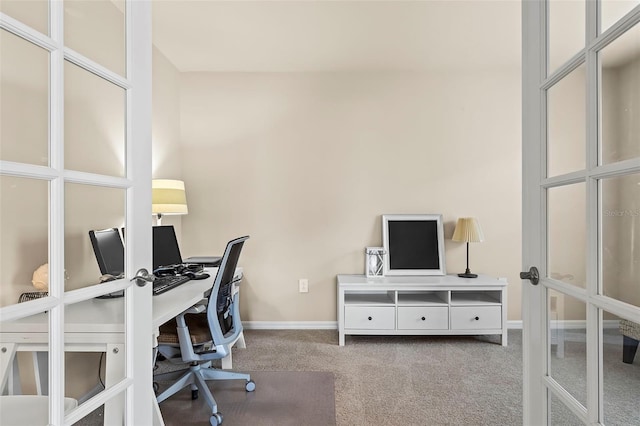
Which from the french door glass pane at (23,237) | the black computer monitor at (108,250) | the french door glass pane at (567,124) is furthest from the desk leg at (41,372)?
the french door glass pane at (567,124)

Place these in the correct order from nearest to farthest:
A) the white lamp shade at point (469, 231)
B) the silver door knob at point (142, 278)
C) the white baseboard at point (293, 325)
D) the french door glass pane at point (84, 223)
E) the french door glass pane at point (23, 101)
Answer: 1. the french door glass pane at point (23, 101)
2. the french door glass pane at point (84, 223)
3. the silver door knob at point (142, 278)
4. the white lamp shade at point (469, 231)
5. the white baseboard at point (293, 325)

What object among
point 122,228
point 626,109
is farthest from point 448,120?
point 122,228

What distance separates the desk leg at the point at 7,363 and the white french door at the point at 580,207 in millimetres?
1273

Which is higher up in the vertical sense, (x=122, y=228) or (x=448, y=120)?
(x=448, y=120)

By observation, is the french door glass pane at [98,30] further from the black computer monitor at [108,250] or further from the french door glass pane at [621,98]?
the french door glass pane at [621,98]

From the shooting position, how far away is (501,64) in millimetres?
3551

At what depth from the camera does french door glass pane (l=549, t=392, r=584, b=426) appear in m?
0.98

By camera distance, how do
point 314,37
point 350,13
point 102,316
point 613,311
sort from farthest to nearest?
point 314,37 → point 350,13 → point 102,316 → point 613,311

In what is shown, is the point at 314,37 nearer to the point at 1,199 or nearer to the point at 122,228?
the point at 122,228

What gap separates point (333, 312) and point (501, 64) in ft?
9.66

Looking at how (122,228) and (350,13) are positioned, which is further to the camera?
(350,13)

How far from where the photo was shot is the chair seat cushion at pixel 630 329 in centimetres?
78

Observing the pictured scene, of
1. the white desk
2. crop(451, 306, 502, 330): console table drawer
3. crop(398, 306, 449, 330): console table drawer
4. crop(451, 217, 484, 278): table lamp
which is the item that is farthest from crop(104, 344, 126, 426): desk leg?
crop(451, 217, 484, 278): table lamp

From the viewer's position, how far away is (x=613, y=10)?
0.84 metres
